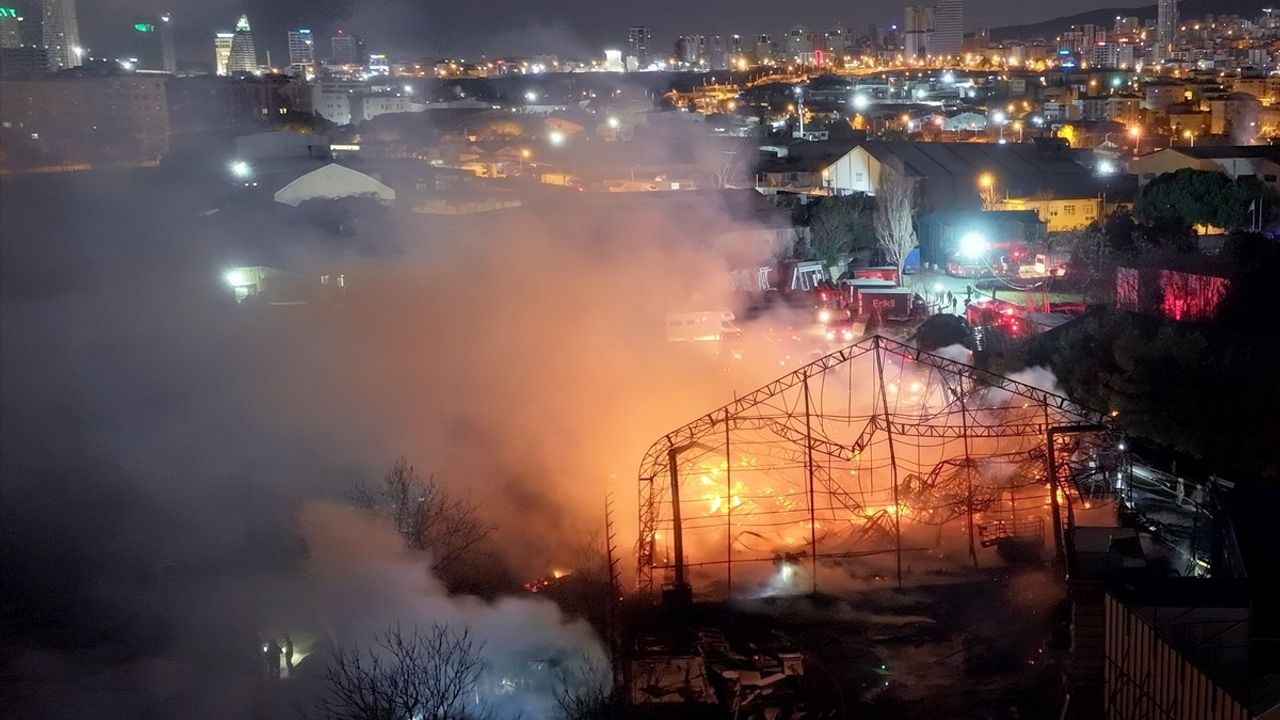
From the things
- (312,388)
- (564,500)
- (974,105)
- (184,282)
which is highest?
(974,105)

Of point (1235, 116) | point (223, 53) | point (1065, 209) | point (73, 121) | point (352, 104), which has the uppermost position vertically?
point (223, 53)

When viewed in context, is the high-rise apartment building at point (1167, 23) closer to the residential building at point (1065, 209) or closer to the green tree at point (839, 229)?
the residential building at point (1065, 209)

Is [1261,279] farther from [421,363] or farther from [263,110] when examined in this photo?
[263,110]

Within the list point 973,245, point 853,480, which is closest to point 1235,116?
point 973,245

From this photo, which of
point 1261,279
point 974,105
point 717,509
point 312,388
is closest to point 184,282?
point 312,388

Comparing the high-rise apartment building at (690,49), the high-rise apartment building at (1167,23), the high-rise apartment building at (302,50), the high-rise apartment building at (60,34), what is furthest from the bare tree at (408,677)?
the high-rise apartment building at (1167,23)

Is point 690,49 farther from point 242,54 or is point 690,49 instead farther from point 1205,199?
point 1205,199

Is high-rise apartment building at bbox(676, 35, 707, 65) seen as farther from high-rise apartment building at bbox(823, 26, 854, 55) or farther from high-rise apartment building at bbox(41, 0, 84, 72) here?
high-rise apartment building at bbox(41, 0, 84, 72)
